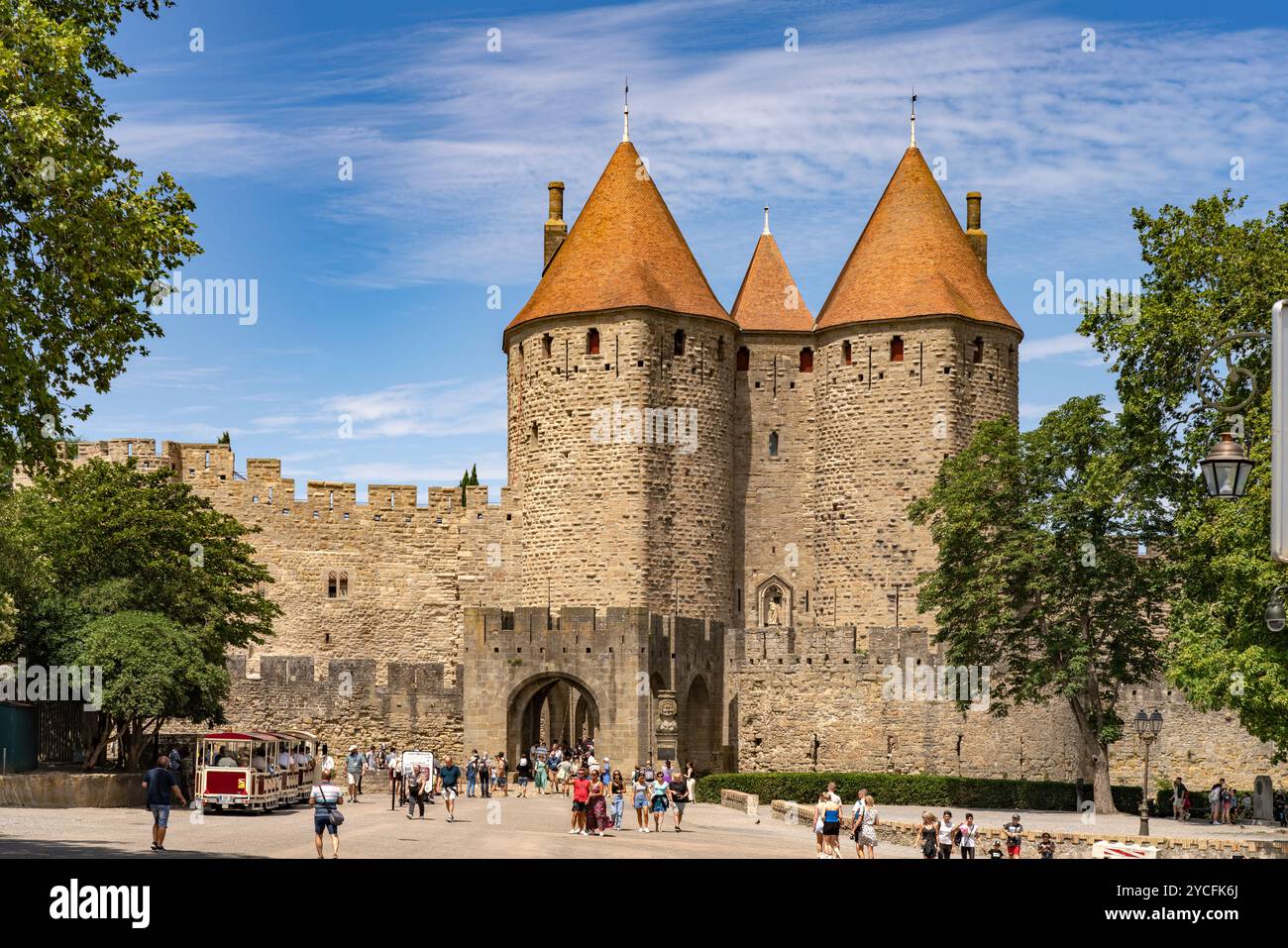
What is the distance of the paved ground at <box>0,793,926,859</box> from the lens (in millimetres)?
24859

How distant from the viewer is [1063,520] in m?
42.1

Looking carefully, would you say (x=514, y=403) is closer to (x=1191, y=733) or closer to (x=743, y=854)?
(x=1191, y=733)

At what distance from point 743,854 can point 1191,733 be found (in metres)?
25.1

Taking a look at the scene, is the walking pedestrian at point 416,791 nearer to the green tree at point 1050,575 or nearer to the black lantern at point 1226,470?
the green tree at point 1050,575

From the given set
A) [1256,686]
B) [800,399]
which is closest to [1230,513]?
[1256,686]

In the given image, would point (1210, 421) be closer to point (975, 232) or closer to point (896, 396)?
point (896, 396)

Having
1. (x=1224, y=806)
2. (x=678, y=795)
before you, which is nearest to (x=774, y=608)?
(x=1224, y=806)

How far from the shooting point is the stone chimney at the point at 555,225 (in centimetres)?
5806

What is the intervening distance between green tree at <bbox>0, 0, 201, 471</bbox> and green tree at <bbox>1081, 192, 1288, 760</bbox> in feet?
54.3

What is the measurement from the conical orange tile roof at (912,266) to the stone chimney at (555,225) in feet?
28.6

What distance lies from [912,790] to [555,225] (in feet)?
74.2

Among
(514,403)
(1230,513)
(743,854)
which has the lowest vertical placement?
(743,854)

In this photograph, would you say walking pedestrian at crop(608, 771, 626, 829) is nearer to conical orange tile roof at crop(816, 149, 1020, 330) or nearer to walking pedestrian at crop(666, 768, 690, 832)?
walking pedestrian at crop(666, 768, 690, 832)

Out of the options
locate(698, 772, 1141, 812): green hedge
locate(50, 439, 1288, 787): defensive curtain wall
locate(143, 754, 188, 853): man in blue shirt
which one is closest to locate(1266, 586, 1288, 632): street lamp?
locate(143, 754, 188, 853): man in blue shirt
